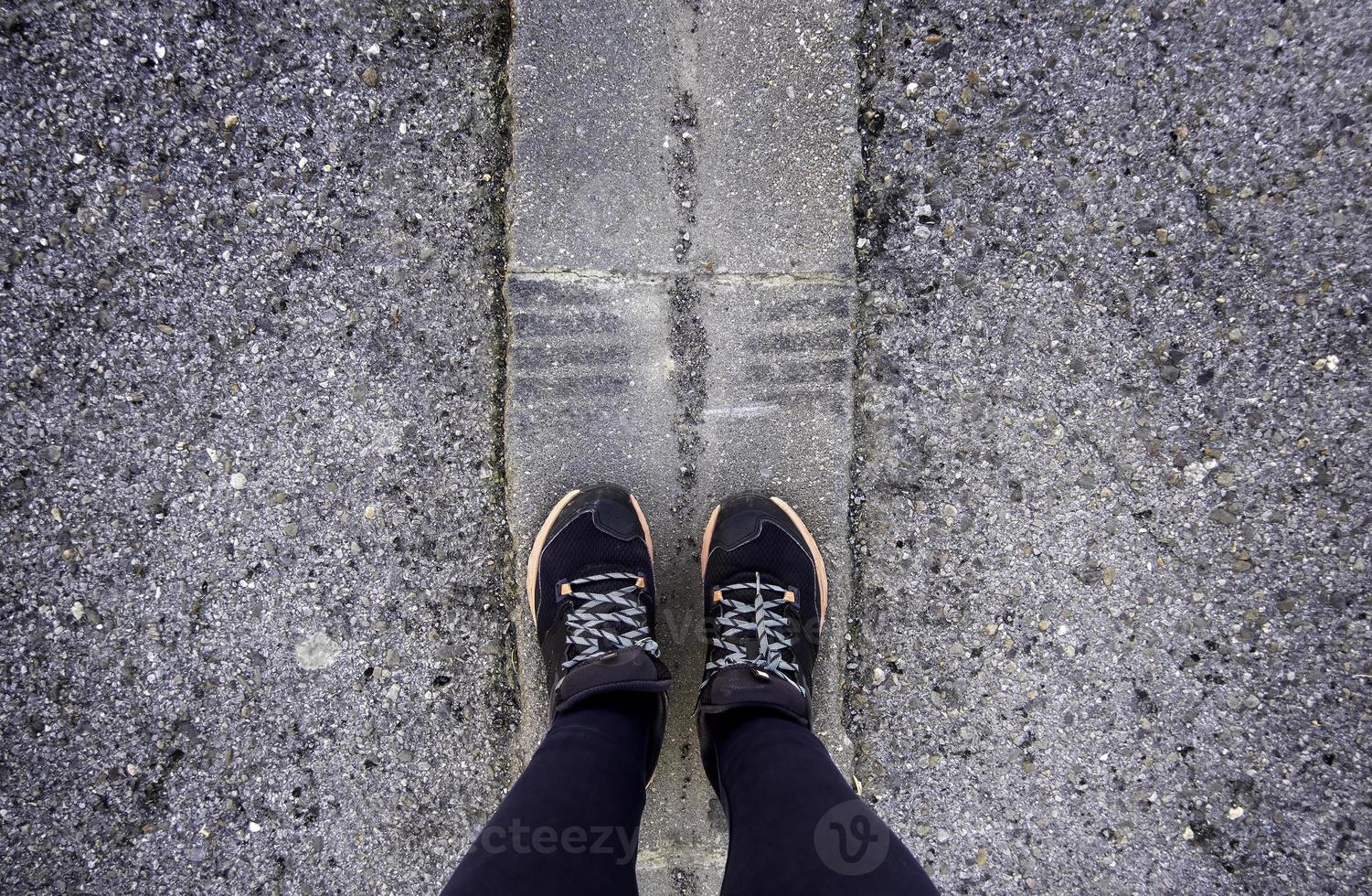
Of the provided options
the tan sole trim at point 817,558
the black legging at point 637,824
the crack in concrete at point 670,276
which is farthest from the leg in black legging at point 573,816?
the crack in concrete at point 670,276

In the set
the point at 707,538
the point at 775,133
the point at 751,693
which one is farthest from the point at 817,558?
the point at 775,133

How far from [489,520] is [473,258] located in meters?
0.67

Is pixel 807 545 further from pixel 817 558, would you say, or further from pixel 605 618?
pixel 605 618

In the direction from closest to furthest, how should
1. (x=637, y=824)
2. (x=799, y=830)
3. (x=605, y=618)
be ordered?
1. (x=799, y=830)
2. (x=637, y=824)
3. (x=605, y=618)

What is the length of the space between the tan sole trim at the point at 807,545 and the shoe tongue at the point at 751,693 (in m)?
0.24

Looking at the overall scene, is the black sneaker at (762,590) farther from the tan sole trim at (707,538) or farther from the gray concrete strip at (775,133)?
the gray concrete strip at (775,133)

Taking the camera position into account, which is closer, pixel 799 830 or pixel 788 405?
pixel 799 830

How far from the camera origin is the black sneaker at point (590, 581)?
71.3 inches

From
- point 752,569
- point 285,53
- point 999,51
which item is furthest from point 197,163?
point 999,51

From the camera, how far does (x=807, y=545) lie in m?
1.87

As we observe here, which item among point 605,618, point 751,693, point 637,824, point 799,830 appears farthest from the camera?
point 605,618

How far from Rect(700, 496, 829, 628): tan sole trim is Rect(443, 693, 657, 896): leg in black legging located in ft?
1.45

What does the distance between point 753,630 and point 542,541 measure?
576mm

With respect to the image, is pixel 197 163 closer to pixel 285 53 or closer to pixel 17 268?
pixel 285 53
